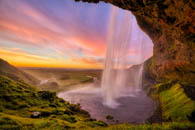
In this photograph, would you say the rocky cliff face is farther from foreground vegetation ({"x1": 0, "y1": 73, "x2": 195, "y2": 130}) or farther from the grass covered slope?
the grass covered slope

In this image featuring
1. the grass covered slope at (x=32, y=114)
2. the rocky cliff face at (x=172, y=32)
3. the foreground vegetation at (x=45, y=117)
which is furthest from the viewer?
the rocky cliff face at (x=172, y=32)

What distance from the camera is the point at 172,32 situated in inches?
507

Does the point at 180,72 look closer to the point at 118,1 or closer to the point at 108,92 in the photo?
the point at 108,92

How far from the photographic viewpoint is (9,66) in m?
70.3

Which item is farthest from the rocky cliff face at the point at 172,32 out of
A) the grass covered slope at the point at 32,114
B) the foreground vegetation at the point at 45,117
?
the grass covered slope at the point at 32,114

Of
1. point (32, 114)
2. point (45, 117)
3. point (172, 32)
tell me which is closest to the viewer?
point (32, 114)

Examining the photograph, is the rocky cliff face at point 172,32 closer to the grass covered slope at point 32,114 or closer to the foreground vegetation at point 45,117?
the foreground vegetation at point 45,117

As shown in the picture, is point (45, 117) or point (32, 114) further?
point (45, 117)

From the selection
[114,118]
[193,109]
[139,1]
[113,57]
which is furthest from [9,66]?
[193,109]

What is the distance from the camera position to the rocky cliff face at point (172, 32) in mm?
8904

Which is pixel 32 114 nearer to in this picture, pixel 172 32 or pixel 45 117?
pixel 45 117

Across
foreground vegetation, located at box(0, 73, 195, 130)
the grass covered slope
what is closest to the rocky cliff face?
foreground vegetation, located at box(0, 73, 195, 130)

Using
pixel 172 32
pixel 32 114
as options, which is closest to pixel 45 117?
pixel 32 114

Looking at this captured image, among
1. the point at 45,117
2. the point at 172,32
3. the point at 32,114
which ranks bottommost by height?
the point at 45,117
